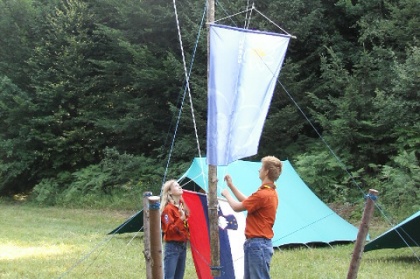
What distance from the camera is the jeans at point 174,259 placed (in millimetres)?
5496

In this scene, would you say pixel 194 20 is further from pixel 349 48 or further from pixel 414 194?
pixel 414 194

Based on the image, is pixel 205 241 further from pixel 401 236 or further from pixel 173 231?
pixel 401 236

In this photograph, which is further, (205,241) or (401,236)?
(401,236)

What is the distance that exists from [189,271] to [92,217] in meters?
7.29

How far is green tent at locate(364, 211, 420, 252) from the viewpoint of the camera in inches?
303

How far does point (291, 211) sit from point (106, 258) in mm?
3135

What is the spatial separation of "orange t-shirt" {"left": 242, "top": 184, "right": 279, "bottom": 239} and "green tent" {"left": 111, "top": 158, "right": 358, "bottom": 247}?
433 centimetres

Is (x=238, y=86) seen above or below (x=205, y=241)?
above

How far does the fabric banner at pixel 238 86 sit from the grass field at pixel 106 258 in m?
2.88

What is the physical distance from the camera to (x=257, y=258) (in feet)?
15.4

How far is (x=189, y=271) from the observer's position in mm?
7809

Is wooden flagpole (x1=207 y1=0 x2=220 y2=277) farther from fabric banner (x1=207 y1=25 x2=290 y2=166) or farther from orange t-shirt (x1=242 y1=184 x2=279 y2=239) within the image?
orange t-shirt (x1=242 y1=184 x2=279 y2=239)

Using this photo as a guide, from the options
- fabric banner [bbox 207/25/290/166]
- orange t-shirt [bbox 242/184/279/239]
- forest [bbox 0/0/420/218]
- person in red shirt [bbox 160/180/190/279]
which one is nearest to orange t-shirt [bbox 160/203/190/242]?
person in red shirt [bbox 160/180/190/279]

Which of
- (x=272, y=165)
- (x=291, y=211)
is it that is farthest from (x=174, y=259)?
(x=291, y=211)
